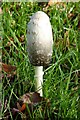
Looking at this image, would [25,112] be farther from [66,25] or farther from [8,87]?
[66,25]

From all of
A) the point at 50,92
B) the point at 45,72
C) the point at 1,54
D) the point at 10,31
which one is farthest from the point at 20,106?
the point at 10,31

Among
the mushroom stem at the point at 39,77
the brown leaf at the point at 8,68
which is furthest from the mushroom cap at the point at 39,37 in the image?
the brown leaf at the point at 8,68

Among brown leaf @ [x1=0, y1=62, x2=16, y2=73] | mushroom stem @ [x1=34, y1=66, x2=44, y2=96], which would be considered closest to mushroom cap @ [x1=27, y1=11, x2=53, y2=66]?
mushroom stem @ [x1=34, y1=66, x2=44, y2=96]

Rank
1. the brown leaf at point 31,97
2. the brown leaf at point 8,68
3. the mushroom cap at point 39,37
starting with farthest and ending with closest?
1. the brown leaf at point 8,68
2. the brown leaf at point 31,97
3. the mushroom cap at point 39,37

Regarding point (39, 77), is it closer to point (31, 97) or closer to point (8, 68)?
point (31, 97)

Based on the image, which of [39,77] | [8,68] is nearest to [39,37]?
[39,77]

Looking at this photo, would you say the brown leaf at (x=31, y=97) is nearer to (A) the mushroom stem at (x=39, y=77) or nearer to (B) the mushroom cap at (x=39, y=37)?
(A) the mushroom stem at (x=39, y=77)
